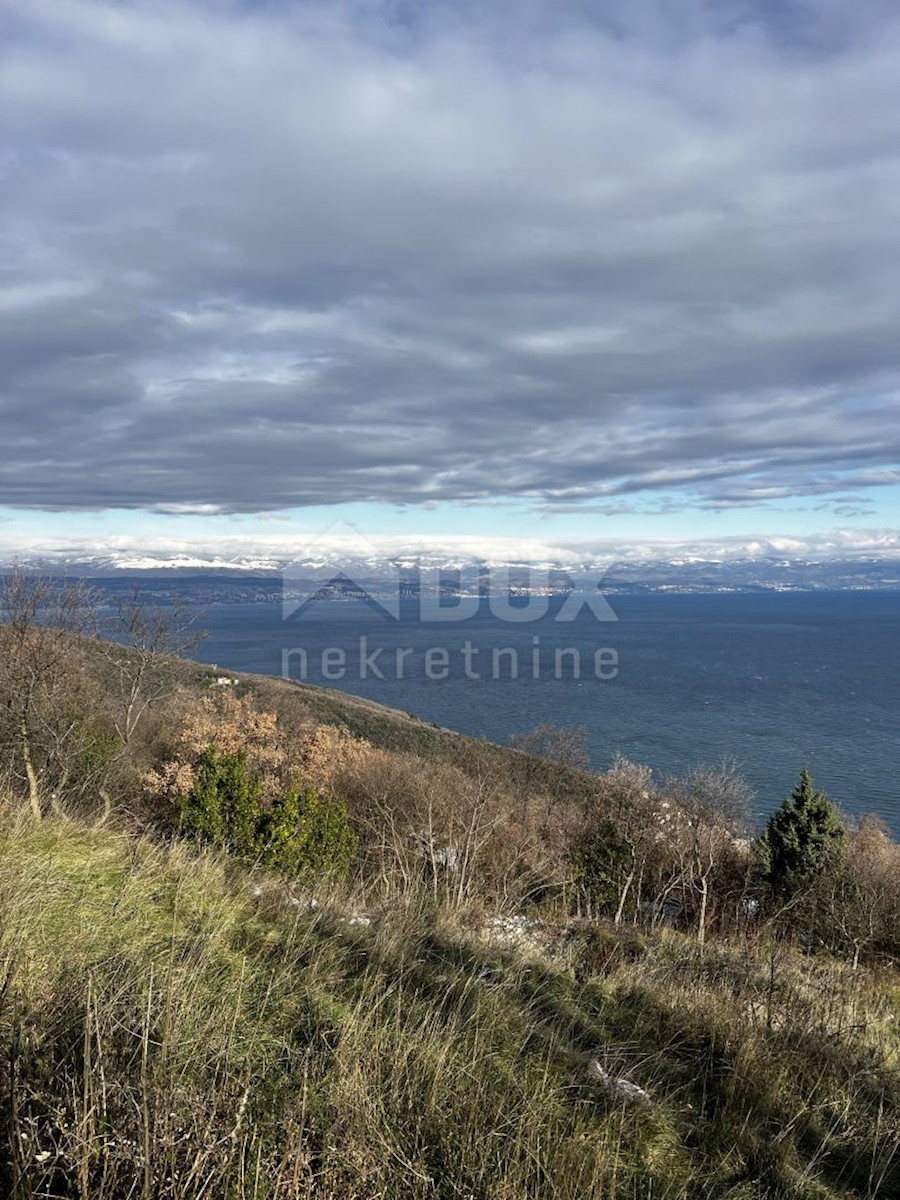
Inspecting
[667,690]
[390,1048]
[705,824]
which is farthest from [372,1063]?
[667,690]

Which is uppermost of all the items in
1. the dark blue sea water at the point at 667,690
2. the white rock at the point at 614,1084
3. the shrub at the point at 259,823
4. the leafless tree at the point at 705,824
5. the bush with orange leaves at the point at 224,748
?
the white rock at the point at 614,1084

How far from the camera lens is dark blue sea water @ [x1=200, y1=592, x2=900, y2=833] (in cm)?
6900

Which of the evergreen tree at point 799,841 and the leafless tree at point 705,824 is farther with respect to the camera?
the evergreen tree at point 799,841

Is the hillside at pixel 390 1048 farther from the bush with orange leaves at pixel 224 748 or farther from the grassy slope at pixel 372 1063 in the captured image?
the bush with orange leaves at pixel 224 748

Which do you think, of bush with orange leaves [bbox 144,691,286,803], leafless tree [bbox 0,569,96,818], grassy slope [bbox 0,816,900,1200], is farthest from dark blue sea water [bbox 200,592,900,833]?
grassy slope [bbox 0,816,900,1200]

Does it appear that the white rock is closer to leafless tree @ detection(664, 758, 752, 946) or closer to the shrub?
the shrub

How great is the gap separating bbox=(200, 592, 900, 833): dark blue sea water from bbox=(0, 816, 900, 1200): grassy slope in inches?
2163

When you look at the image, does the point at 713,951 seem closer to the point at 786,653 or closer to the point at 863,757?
the point at 863,757

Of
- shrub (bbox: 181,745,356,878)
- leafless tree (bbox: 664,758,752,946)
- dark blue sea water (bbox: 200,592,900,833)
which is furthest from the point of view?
dark blue sea water (bbox: 200,592,900,833)

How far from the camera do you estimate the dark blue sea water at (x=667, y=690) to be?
69.0m

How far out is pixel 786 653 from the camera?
486 feet

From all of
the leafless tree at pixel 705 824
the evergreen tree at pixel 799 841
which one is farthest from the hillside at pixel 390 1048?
the evergreen tree at pixel 799 841

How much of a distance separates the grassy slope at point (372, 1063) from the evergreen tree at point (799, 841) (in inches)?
1064

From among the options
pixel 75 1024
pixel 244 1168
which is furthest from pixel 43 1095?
pixel 244 1168
